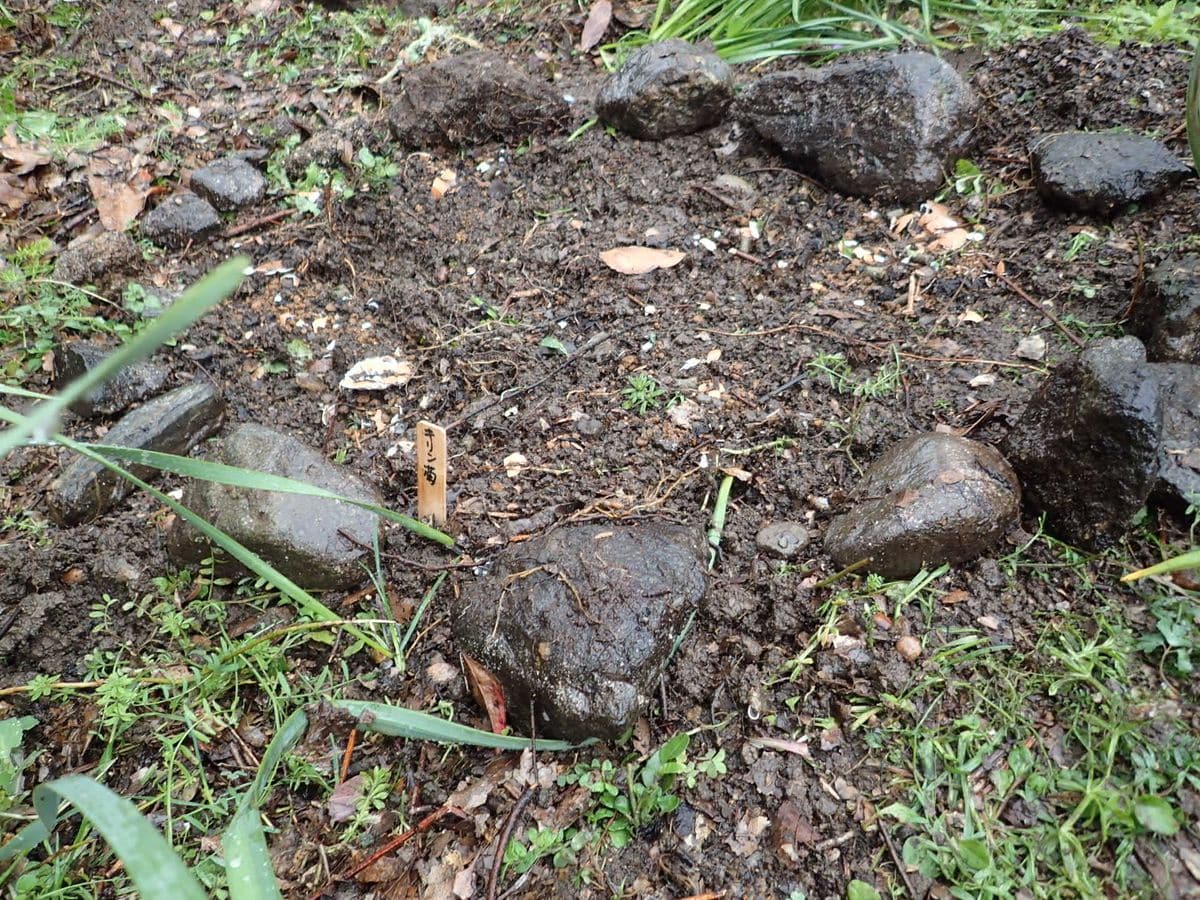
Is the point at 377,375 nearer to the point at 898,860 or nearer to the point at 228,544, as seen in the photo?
the point at 228,544

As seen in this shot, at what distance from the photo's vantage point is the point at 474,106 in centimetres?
313

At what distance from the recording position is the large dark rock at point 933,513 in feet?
5.47

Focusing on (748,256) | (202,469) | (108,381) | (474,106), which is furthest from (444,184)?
(202,469)

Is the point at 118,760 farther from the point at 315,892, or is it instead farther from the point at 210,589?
the point at 315,892

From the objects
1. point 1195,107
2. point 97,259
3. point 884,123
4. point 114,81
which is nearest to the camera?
point 1195,107

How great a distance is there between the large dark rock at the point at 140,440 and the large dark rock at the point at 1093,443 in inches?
87.7

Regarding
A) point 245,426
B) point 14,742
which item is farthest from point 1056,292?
point 14,742

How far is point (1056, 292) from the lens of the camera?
2271 mm

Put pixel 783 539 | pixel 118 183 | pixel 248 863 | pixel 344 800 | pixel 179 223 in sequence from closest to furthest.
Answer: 1. pixel 248 863
2. pixel 344 800
3. pixel 783 539
4. pixel 179 223
5. pixel 118 183

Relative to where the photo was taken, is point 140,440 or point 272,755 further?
point 140,440

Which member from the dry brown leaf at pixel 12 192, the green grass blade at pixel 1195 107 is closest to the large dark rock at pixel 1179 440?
the green grass blade at pixel 1195 107

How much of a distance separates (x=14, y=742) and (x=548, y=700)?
1.13m

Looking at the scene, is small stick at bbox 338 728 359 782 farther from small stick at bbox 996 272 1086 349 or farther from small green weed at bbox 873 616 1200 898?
small stick at bbox 996 272 1086 349

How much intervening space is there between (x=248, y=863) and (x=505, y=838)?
1.63 feet
